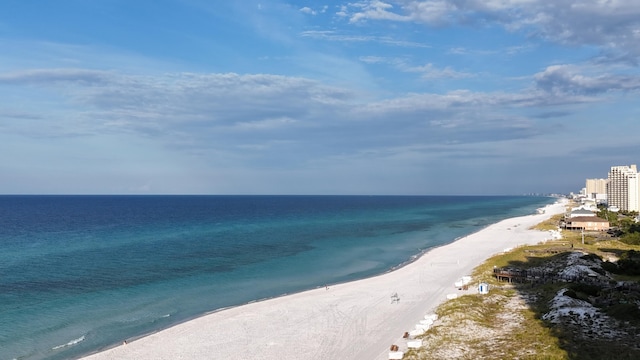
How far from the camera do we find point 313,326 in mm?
32531

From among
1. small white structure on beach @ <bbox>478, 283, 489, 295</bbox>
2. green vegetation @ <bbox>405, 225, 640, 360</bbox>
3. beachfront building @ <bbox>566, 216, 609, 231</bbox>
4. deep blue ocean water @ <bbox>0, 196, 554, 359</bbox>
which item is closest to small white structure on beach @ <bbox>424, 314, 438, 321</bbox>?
green vegetation @ <bbox>405, 225, 640, 360</bbox>

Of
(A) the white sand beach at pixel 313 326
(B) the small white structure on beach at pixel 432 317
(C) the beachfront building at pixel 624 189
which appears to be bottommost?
(A) the white sand beach at pixel 313 326

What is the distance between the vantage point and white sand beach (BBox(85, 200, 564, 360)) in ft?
90.4

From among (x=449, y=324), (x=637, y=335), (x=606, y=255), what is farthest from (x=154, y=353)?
(x=606, y=255)

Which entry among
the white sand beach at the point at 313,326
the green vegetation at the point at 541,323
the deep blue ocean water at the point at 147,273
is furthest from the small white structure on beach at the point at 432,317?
the deep blue ocean water at the point at 147,273

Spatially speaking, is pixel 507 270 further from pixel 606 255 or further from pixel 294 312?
pixel 294 312

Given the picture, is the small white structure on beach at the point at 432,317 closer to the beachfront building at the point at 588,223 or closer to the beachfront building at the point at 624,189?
the beachfront building at the point at 588,223

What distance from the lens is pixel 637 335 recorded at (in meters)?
24.4

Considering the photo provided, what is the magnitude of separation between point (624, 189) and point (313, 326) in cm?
14974

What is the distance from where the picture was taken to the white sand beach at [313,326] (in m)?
27.6

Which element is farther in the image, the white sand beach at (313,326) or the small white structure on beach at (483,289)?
the small white structure on beach at (483,289)

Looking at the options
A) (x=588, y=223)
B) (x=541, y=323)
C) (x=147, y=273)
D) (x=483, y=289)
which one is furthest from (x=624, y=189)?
(x=147, y=273)

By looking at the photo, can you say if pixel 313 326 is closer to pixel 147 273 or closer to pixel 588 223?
pixel 147 273

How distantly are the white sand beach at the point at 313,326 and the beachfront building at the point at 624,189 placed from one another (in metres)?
121
